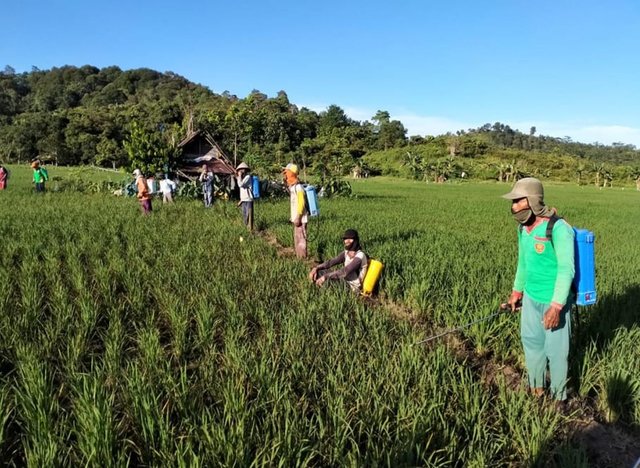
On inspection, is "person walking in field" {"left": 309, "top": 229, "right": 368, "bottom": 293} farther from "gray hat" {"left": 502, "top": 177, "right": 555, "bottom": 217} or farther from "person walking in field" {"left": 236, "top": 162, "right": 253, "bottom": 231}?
"person walking in field" {"left": 236, "top": 162, "right": 253, "bottom": 231}

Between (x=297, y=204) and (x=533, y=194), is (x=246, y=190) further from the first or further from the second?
(x=533, y=194)

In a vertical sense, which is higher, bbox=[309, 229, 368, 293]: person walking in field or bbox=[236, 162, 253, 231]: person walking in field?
bbox=[236, 162, 253, 231]: person walking in field

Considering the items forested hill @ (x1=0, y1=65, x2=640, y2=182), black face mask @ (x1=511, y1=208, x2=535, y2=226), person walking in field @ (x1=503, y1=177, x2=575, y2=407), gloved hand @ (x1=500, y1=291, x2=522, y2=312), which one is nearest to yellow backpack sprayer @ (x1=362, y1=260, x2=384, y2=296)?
gloved hand @ (x1=500, y1=291, x2=522, y2=312)

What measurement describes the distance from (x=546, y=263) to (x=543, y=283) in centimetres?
13

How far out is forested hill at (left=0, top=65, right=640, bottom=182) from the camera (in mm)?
42469

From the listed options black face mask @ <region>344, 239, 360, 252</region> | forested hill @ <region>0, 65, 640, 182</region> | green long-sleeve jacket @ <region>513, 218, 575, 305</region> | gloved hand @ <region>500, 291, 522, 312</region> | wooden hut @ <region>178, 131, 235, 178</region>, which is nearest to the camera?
green long-sleeve jacket @ <region>513, 218, 575, 305</region>

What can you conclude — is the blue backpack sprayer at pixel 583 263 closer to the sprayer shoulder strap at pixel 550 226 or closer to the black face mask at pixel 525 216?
the sprayer shoulder strap at pixel 550 226

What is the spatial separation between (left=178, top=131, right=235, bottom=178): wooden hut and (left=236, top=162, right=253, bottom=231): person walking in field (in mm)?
9311

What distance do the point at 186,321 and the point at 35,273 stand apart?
2.59 meters

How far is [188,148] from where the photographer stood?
18922 mm

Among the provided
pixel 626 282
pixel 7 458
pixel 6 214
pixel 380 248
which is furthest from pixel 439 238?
pixel 6 214

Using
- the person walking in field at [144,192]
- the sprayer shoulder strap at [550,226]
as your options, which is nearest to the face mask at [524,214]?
the sprayer shoulder strap at [550,226]

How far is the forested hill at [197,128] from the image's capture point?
42.5 m

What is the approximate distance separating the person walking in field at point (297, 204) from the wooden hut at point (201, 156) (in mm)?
12177
